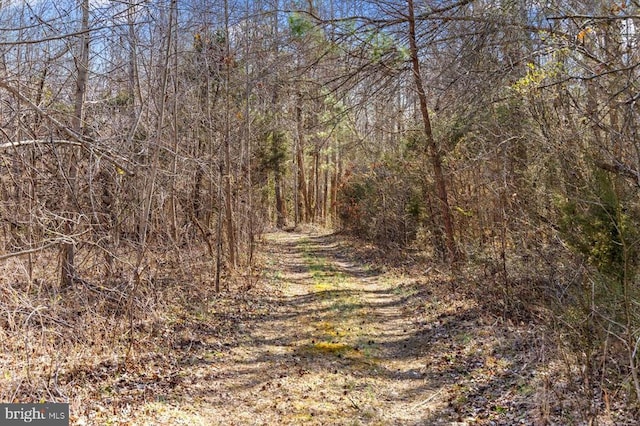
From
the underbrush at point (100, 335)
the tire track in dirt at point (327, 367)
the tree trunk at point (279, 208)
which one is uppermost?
the tree trunk at point (279, 208)

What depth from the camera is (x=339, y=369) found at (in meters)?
5.82

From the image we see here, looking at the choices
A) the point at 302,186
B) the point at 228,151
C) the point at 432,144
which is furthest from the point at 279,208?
the point at 432,144

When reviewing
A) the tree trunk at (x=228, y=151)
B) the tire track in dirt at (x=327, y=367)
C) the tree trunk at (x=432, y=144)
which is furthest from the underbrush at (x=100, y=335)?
the tree trunk at (x=432, y=144)

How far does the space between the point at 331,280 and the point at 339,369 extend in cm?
554

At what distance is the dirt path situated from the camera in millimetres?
4609

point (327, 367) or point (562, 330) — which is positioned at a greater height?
point (562, 330)

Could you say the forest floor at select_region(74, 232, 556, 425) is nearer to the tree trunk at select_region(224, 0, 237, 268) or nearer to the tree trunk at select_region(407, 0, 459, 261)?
the tree trunk at select_region(407, 0, 459, 261)

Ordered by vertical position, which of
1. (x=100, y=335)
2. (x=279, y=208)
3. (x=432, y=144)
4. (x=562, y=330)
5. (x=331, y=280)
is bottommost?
(x=331, y=280)

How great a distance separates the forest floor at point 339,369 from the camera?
4.55m

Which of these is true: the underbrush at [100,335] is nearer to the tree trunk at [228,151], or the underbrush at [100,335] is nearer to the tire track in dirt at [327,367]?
the tire track in dirt at [327,367]

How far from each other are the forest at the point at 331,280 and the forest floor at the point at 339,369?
4 cm

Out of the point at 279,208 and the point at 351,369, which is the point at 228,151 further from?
the point at 279,208

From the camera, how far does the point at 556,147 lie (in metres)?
5.81

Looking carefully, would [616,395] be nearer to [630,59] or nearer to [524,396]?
[524,396]
